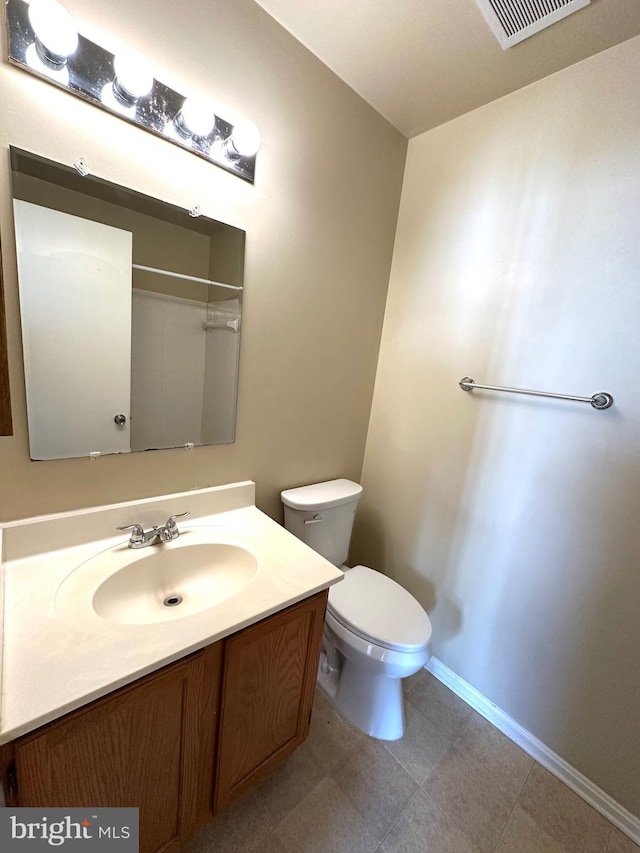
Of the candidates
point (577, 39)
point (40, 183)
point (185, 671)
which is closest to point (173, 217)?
A: point (40, 183)

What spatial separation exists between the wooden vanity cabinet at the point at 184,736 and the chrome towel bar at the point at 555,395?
3.25 ft

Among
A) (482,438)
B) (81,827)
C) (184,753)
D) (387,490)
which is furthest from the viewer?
(387,490)

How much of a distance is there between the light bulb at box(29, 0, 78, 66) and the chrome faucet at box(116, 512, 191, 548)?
3.84ft

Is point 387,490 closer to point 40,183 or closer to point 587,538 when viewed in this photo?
point 587,538

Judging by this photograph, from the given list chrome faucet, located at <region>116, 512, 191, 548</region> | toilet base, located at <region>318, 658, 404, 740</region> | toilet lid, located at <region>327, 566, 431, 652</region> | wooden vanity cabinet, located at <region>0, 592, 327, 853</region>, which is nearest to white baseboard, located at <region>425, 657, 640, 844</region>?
toilet base, located at <region>318, 658, 404, 740</region>

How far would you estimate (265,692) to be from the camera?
0.95m

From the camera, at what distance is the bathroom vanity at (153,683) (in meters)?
0.62

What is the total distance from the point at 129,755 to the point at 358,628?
2.52ft

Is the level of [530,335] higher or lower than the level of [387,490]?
higher

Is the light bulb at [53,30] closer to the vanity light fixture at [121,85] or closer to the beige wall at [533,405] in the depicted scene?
the vanity light fixture at [121,85]

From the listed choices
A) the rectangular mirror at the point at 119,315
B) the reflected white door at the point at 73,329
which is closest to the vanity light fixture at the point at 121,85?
the rectangular mirror at the point at 119,315

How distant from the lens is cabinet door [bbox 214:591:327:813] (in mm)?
872

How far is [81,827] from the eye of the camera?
27.5 inches

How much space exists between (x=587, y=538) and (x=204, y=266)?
61.9 inches
